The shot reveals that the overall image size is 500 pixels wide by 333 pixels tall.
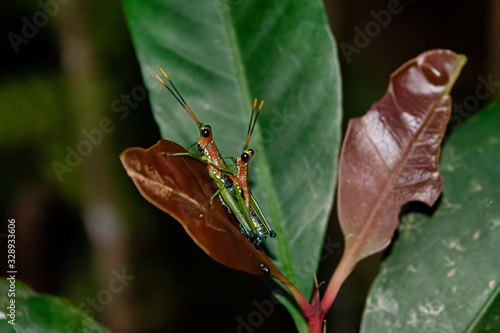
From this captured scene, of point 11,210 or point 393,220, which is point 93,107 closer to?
point 11,210

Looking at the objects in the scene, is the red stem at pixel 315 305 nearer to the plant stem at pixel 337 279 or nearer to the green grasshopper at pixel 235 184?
the plant stem at pixel 337 279

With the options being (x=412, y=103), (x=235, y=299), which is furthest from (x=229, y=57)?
(x=235, y=299)

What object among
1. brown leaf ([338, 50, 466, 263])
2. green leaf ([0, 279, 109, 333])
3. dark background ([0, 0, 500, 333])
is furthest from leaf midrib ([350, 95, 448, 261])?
dark background ([0, 0, 500, 333])

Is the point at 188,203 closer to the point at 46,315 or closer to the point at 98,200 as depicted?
the point at 46,315

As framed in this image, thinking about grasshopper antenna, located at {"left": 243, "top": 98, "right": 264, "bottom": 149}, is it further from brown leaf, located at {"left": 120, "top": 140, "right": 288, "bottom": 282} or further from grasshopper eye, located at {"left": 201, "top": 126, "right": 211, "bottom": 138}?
→ brown leaf, located at {"left": 120, "top": 140, "right": 288, "bottom": 282}

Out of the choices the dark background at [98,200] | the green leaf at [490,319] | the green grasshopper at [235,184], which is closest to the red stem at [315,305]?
the green grasshopper at [235,184]
